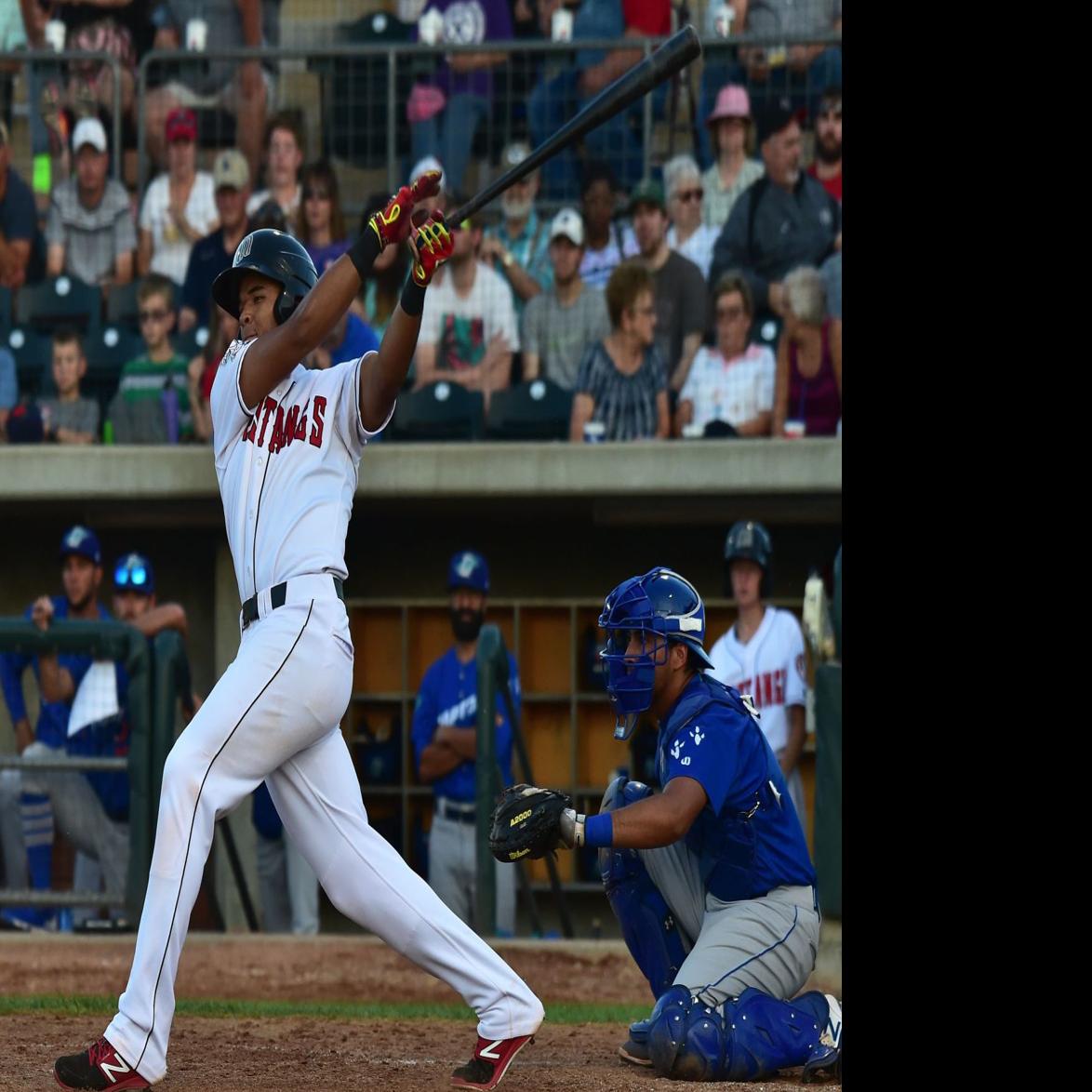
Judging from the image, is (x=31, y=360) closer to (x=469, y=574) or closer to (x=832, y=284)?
(x=469, y=574)

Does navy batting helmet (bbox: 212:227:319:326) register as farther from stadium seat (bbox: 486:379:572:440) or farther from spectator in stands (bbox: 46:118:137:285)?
spectator in stands (bbox: 46:118:137:285)

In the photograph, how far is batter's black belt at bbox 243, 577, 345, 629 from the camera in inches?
149

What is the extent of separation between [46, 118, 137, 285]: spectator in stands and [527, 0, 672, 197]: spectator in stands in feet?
7.33

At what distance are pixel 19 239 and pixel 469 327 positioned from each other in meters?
2.57

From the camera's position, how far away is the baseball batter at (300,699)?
11.8 ft

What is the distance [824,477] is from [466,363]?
1855mm

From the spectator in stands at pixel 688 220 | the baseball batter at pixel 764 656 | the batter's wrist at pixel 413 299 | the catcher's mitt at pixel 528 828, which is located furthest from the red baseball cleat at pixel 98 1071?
the spectator in stands at pixel 688 220

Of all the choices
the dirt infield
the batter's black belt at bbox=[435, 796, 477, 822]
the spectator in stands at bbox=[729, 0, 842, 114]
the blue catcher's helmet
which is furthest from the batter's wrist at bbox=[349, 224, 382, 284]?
the spectator in stands at bbox=[729, 0, 842, 114]

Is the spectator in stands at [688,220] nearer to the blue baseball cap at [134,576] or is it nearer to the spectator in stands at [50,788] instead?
the blue baseball cap at [134,576]
